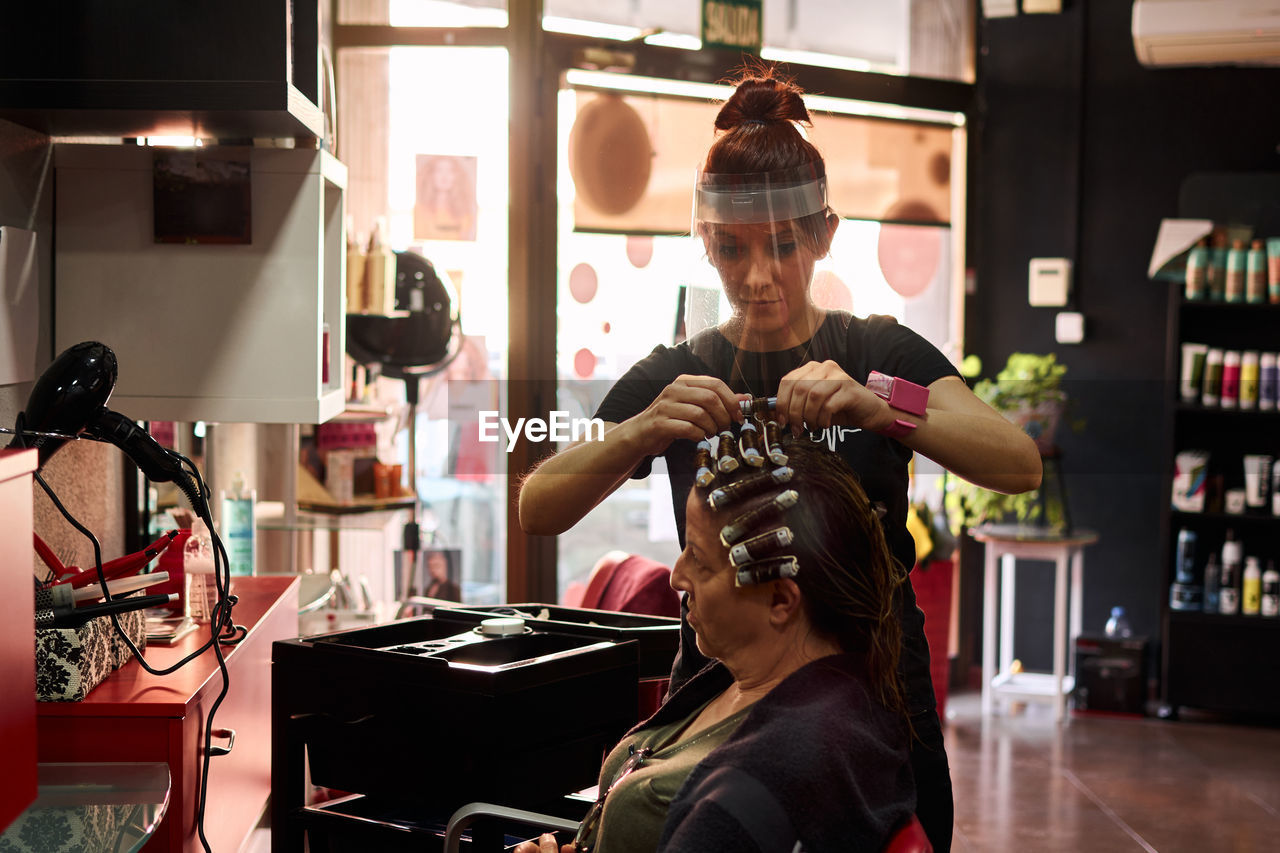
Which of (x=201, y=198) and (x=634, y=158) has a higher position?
(x=634, y=158)

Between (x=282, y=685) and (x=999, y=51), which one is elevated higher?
(x=999, y=51)

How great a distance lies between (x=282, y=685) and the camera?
1.73 meters

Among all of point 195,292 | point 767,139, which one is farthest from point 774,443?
point 195,292

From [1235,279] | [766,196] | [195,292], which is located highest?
[1235,279]

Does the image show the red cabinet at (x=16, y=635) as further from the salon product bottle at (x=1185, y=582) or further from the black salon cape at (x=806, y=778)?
the salon product bottle at (x=1185, y=582)

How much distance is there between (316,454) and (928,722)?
7.19ft

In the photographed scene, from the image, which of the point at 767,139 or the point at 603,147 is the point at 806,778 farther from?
the point at 603,147

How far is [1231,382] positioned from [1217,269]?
43cm

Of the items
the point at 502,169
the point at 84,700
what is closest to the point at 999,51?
the point at 502,169

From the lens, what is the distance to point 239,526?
272 cm

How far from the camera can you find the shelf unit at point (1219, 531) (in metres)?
4.45

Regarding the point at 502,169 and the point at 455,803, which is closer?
the point at 455,803

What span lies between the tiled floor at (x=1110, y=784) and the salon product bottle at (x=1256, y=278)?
1598 mm

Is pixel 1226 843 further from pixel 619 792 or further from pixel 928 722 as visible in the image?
pixel 619 792
